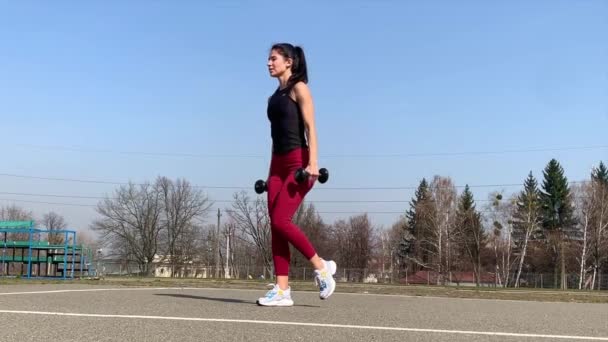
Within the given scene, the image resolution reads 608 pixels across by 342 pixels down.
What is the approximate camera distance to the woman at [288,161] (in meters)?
4.57

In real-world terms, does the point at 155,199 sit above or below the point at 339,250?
above

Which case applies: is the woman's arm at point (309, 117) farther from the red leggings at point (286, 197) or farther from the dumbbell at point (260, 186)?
the dumbbell at point (260, 186)

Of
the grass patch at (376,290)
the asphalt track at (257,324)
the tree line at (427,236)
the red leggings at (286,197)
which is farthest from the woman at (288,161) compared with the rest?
the tree line at (427,236)

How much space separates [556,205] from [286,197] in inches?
3022

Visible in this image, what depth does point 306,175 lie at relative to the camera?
4.46 m

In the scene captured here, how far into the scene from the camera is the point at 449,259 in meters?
64.7

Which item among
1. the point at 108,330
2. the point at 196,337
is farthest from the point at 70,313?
the point at 196,337

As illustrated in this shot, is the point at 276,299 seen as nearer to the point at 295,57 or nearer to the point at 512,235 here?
Answer: the point at 295,57

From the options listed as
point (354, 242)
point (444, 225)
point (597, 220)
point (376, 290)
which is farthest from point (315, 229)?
point (376, 290)

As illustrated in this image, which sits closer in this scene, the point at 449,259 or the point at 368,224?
the point at 449,259

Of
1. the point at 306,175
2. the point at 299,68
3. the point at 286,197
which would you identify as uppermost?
the point at 299,68

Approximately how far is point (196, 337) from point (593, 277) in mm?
69821

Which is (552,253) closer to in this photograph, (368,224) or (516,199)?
(516,199)

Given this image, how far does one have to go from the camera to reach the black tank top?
471 cm
